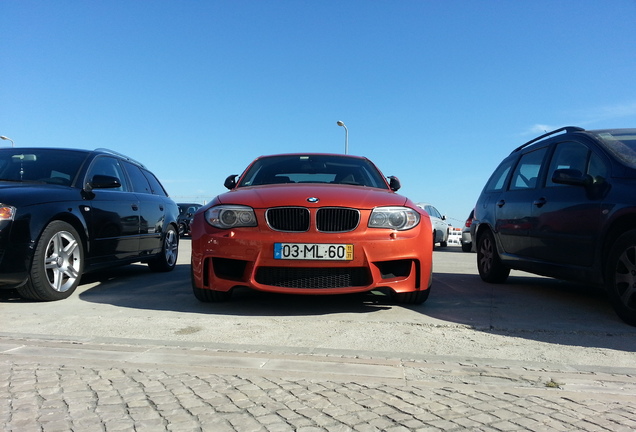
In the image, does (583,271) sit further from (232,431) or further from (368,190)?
(232,431)

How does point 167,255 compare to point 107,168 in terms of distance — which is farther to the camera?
point 167,255

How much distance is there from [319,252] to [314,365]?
1317 millimetres

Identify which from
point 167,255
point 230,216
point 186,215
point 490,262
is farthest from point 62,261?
point 186,215

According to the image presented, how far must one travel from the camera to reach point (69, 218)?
5.12 m

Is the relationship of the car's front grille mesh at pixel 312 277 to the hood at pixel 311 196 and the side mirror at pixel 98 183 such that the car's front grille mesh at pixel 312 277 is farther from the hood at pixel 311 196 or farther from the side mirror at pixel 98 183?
the side mirror at pixel 98 183

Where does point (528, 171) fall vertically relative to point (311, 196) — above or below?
above

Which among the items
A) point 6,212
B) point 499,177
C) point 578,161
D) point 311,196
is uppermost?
point 578,161

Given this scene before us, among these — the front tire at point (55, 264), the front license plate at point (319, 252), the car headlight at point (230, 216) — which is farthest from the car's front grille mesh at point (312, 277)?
the front tire at point (55, 264)

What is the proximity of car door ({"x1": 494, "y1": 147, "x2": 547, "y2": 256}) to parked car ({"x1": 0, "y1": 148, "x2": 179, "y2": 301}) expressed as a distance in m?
4.34

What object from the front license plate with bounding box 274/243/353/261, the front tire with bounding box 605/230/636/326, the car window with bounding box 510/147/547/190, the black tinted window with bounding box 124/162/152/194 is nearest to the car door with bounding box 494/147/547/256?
the car window with bounding box 510/147/547/190

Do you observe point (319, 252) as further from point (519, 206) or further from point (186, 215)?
point (186, 215)

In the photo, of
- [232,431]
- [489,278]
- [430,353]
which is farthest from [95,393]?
[489,278]

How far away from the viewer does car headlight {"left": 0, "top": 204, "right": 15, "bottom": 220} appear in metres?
4.44

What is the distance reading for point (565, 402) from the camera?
2396mm
